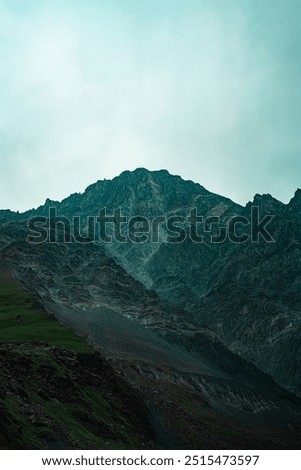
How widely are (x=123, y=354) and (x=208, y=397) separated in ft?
86.4

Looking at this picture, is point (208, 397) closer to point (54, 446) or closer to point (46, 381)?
point (46, 381)

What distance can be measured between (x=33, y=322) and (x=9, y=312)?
1558 cm

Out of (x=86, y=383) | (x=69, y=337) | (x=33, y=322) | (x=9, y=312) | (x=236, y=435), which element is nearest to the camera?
(x=86, y=383)

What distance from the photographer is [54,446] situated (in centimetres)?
4144

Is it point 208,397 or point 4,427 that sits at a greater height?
point 4,427

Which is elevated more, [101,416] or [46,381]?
[46,381]

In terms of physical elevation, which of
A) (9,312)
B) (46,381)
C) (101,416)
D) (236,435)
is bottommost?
(236,435)

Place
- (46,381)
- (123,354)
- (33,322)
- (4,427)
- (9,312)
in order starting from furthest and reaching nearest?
(123,354) < (9,312) < (33,322) < (46,381) < (4,427)
